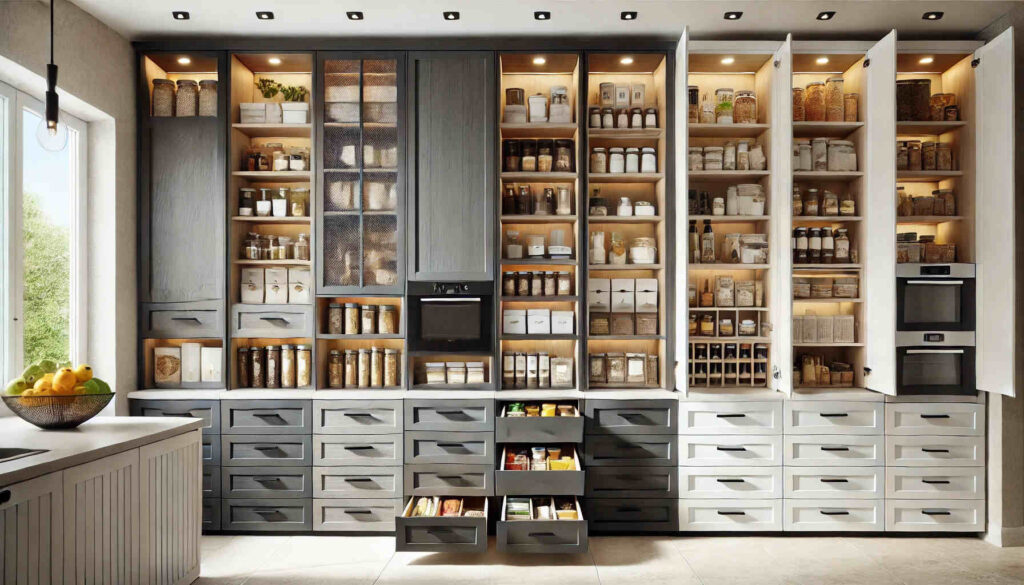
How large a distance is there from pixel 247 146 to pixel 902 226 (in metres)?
4.12

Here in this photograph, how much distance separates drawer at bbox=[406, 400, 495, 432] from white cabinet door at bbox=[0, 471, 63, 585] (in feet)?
5.91

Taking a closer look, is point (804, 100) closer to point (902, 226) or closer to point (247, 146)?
point (902, 226)

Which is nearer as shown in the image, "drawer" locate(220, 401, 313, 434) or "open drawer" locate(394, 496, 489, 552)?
"open drawer" locate(394, 496, 489, 552)

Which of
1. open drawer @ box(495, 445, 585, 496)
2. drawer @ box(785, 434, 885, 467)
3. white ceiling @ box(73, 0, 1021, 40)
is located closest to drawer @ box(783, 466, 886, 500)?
drawer @ box(785, 434, 885, 467)

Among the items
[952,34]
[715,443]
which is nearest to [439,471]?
[715,443]

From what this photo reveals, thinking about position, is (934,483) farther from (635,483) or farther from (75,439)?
(75,439)

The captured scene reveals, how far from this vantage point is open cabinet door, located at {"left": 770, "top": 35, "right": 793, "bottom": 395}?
3535 millimetres

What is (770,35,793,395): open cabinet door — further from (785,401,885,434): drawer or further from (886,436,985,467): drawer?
(886,436,985,467): drawer

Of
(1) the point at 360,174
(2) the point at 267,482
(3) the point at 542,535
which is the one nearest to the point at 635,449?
(3) the point at 542,535

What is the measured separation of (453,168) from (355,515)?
207cm

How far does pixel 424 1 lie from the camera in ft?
11.1

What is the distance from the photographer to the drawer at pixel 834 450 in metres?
3.65

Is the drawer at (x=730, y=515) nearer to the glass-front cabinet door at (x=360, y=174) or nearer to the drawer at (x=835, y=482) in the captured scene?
the drawer at (x=835, y=482)

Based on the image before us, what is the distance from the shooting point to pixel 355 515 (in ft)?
12.1
